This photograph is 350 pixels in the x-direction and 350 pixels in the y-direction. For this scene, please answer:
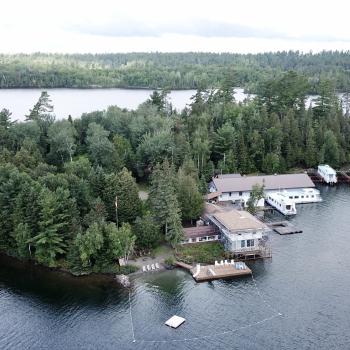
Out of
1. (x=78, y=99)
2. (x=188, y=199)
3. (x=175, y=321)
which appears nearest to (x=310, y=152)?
(x=188, y=199)

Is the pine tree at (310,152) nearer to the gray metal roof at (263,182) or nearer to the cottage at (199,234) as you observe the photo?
the gray metal roof at (263,182)

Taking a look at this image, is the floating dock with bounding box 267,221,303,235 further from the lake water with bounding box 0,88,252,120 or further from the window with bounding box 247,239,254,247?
the lake water with bounding box 0,88,252,120

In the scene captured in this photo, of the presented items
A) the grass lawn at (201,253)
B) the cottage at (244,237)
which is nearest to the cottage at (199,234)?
the grass lawn at (201,253)

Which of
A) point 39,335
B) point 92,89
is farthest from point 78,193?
point 92,89

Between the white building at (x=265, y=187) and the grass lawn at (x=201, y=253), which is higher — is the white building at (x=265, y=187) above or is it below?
above

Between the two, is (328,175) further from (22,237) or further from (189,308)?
(22,237)

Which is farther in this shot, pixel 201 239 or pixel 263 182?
pixel 263 182
